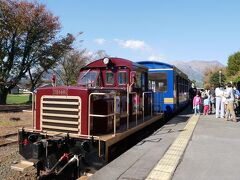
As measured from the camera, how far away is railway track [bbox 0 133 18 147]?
37.3ft

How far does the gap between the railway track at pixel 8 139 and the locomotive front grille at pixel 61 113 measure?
372 centimetres

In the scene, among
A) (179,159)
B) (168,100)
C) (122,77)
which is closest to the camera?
(179,159)

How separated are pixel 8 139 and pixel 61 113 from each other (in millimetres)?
5283

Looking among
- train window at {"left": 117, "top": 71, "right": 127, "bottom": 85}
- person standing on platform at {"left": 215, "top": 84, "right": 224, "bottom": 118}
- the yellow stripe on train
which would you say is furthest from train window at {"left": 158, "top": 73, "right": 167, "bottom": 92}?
train window at {"left": 117, "top": 71, "right": 127, "bottom": 85}

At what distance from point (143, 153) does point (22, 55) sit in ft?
79.1

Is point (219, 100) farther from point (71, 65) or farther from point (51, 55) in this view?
point (71, 65)

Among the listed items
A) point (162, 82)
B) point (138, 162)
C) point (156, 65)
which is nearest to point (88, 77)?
point (138, 162)

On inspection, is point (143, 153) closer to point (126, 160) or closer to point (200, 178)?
point (126, 160)

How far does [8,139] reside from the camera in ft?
40.5

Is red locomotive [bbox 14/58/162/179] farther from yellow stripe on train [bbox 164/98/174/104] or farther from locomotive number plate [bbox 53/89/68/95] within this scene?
yellow stripe on train [bbox 164/98/174/104]

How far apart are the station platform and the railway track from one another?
189 inches

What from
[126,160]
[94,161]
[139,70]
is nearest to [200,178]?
[126,160]

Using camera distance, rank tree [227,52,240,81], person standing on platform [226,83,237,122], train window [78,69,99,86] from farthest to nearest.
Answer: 1. tree [227,52,240,81]
2. person standing on platform [226,83,237,122]
3. train window [78,69,99,86]

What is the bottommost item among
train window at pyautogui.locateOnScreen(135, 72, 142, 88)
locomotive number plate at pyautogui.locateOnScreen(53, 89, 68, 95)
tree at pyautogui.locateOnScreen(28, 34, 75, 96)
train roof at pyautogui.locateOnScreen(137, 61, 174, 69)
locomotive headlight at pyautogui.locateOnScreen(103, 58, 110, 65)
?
locomotive number plate at pyautogui.locateOnScreen(53, 89, 68, 95)
